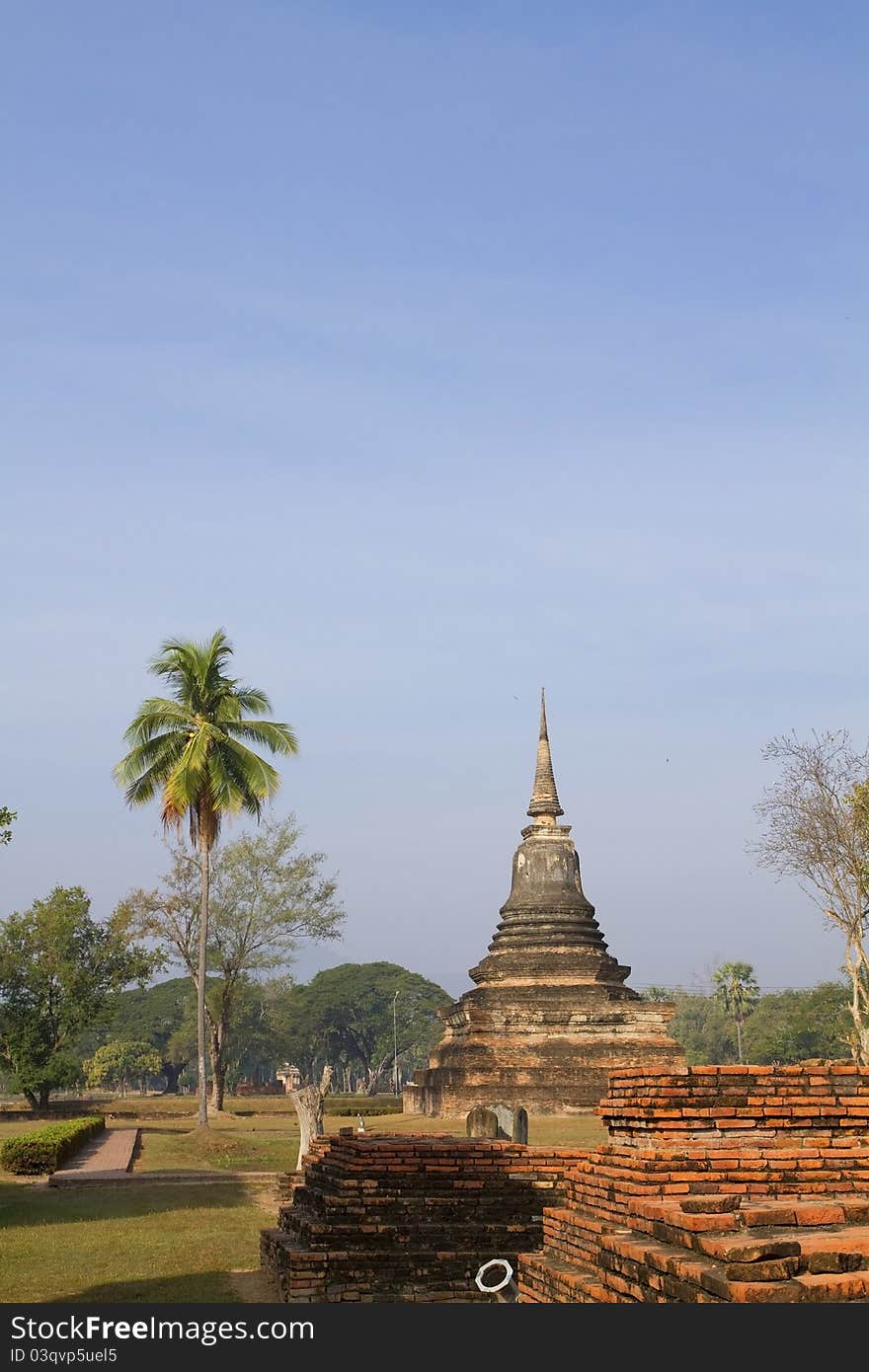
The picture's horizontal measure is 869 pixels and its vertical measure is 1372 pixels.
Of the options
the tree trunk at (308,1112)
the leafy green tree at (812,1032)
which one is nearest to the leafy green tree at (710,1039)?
the leafy green tree at (812,1032)

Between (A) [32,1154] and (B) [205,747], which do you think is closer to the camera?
(A) [32,1154]

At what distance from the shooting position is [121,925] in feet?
148

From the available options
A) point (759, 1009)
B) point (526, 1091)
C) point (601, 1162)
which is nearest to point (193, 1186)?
point (601, 1162)

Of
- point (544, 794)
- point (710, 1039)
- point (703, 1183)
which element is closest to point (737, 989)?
point (710, 1039)

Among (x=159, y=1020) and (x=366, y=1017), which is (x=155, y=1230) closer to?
(x=366, y=1017)

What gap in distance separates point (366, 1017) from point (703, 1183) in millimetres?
87828

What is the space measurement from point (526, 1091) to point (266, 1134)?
21.5 ft

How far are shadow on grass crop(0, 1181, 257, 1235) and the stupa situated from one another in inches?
564

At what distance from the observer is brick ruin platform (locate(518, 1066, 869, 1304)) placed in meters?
6.83

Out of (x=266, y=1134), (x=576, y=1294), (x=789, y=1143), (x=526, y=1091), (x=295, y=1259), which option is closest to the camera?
(x=576, y=1294)

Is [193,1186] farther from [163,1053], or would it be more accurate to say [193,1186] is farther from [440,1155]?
[163,1053]

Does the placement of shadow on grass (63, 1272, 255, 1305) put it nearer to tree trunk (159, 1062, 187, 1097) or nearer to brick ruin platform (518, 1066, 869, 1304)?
brick ruin platform (518, 1066, 869, 1304)

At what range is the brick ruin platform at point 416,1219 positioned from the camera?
10797 millimetres

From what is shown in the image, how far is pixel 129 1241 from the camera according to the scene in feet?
Result: 48.4
